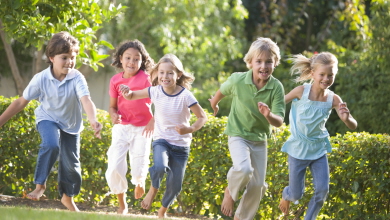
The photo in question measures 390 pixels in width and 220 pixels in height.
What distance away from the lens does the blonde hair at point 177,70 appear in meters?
5.85

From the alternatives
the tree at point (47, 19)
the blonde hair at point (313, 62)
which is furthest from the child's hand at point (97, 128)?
the blonde hair at point (313, 62)

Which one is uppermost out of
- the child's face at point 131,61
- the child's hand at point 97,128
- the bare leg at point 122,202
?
the child's face at point 131,61

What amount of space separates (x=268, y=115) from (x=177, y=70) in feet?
3.85

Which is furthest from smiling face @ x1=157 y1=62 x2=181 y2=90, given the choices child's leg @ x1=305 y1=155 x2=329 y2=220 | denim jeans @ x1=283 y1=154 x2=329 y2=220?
child's leg @ x1=305 y1=155 x2=329 y2=220

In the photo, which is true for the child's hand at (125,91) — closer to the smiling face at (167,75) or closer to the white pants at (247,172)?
the smiling face at (167,75)

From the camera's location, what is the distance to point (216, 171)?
7.01m

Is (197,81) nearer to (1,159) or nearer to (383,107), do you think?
(383,107)

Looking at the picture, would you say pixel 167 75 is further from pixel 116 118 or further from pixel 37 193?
pixel 37 193

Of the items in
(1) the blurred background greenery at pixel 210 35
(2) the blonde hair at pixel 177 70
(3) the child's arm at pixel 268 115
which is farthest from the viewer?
(1) the blurred background greenery at pixel 210 35

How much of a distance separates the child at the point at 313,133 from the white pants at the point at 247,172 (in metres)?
0.29

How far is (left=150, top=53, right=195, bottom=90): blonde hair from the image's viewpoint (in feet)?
19.2

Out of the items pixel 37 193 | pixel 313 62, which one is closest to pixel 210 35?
pixel 313 62

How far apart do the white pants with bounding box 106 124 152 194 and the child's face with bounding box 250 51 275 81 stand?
1.41 m

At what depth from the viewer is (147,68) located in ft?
21.2
